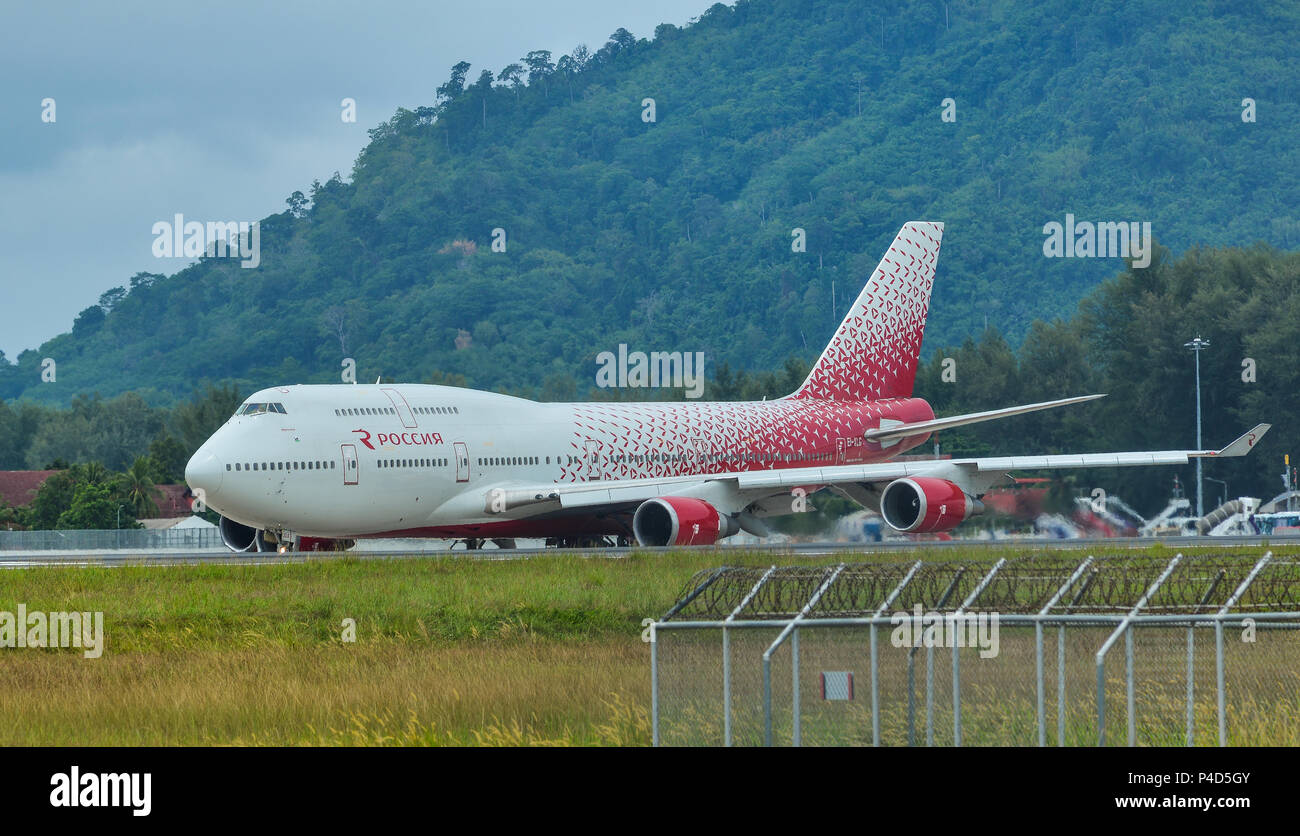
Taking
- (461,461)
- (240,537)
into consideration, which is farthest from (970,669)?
(240,537)

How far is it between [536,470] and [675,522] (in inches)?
215

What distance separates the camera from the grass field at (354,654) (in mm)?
18312

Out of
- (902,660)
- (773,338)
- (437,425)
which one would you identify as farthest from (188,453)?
(902,660)

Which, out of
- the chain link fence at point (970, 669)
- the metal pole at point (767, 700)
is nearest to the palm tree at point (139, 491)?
the chain link fence at point (970, 669)

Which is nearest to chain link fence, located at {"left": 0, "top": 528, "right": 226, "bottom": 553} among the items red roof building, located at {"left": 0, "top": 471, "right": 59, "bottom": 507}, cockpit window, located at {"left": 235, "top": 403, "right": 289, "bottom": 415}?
cockpit window, located at {"left": 235, "top": 403, "right": 289, "bottom": 415}

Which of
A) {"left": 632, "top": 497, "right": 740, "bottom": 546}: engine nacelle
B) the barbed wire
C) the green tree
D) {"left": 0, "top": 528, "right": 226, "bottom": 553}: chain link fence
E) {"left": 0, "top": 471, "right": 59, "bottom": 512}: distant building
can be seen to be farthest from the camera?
{"left": 0, "top": 471, "right": 59, "bottom": 512}: distant building

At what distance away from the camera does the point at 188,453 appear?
112 meters

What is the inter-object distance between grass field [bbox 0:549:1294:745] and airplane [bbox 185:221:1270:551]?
16.2ft

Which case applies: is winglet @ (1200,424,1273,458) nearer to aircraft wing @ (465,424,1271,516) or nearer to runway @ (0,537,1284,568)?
aircraft wing @ (465,424,1271,516)

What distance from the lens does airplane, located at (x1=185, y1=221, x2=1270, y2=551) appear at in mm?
40844

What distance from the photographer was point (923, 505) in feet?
144

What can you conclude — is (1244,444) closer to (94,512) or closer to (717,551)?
(717,551)

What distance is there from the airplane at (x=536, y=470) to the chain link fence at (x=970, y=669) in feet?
72.6
